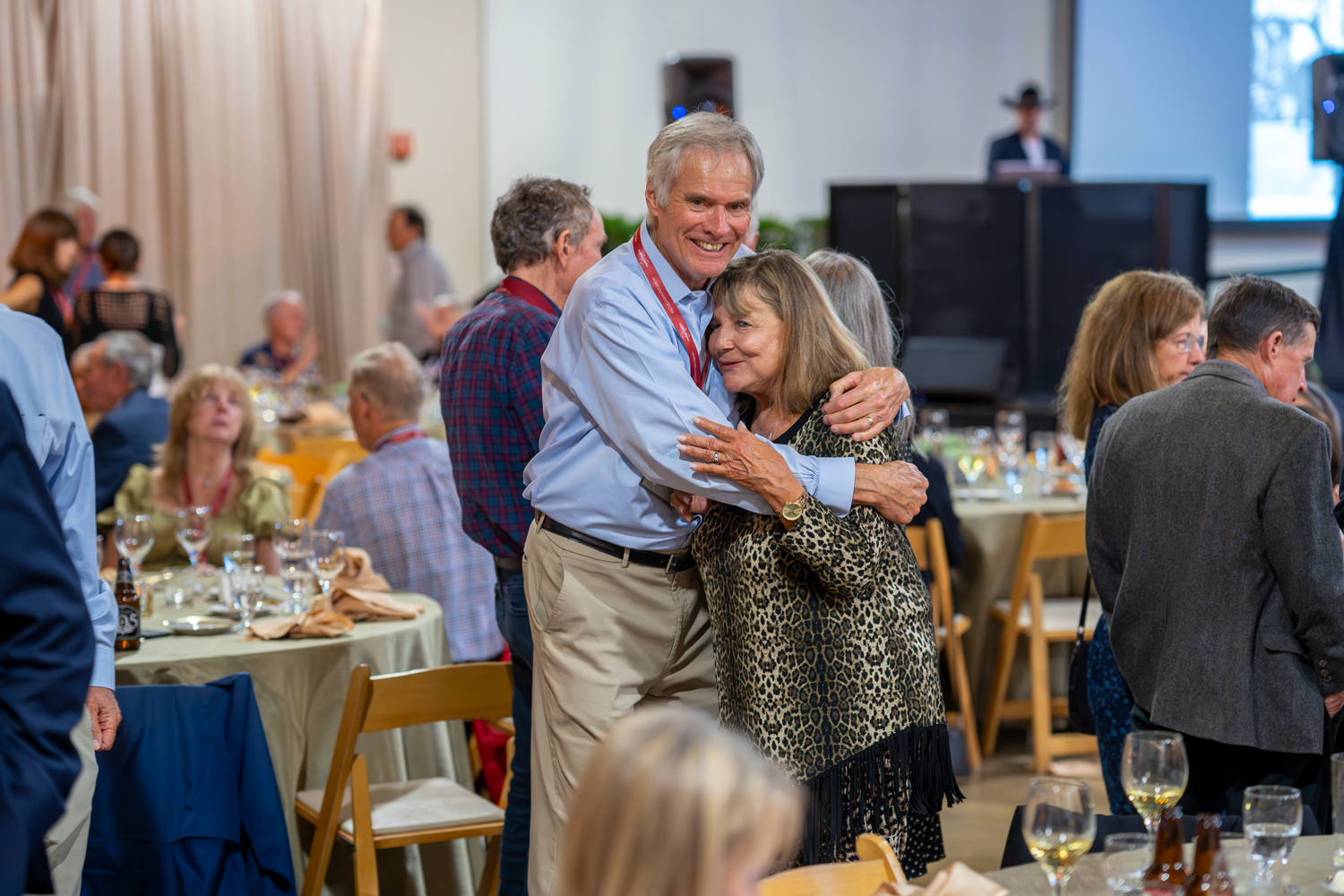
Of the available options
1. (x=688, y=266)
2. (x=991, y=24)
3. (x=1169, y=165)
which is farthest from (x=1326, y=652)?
(x=991, y=24)

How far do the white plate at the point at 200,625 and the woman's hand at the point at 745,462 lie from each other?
1.68 m

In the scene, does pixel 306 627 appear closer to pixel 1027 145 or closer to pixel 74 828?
pixel 74 828

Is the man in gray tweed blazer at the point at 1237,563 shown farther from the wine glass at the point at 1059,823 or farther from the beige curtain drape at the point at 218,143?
the beige curtain drape at the point at 218,143

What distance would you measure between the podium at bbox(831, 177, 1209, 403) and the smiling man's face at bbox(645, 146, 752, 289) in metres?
7.33

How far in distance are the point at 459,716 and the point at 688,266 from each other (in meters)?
1.21

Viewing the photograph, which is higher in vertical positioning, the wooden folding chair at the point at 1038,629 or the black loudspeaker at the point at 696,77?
the black loudspeaker at the point at 696,77

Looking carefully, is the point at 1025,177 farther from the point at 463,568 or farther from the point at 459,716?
the point at 459,716

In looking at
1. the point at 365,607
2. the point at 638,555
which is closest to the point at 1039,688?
the point at 365,607

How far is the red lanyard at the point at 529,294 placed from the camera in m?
3.13

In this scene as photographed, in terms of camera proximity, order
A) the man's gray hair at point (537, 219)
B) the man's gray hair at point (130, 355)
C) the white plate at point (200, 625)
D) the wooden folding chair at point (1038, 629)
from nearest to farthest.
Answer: the man's gray hair at point (537, 219)
the white plate at point (200, 625)
the wooden folding chair at point (1038, 629)
the man's gray hair at point (130, 355)

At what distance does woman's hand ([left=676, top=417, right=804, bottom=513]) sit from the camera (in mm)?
2230

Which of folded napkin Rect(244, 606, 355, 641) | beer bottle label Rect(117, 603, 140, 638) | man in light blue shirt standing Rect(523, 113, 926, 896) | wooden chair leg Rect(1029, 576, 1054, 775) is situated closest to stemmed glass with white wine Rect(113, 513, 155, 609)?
beer bottle label Rect(117, 603, 140, 638)

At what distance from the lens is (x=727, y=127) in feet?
8.02

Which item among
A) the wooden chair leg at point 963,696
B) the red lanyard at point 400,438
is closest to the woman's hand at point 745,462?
the red lanyard at point 400,438
